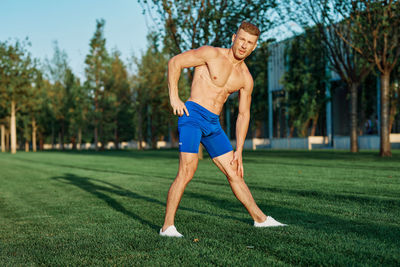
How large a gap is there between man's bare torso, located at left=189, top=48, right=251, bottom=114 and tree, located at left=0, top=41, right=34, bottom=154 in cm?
5036

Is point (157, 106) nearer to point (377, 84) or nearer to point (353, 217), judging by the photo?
point (377, 84)

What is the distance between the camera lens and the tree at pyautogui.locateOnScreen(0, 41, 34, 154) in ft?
168

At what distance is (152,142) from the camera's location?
59.7 meters

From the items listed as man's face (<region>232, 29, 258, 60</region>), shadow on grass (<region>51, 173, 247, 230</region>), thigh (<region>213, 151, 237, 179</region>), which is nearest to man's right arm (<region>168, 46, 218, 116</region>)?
man's face (<region>232, 29, 258, 60</region>)

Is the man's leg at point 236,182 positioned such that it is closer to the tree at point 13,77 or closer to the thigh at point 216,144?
the thigh at point 216,144

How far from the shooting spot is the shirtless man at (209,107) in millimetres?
4777

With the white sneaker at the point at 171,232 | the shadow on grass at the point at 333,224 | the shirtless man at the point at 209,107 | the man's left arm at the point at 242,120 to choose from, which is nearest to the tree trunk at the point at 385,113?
the shadow on grass at the point at 333,224

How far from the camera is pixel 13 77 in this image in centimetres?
5156

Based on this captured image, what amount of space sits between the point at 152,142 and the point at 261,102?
646 inches

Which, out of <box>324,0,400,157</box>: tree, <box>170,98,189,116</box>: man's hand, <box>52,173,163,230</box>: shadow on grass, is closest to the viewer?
<box>170,98,189,116</box>: man's hand

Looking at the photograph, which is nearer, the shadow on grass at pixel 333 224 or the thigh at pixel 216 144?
the shadow on grass at pixel 333 224

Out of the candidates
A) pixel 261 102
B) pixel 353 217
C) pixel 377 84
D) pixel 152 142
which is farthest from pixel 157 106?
pixel 353 217

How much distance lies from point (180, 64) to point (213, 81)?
404 millimetres

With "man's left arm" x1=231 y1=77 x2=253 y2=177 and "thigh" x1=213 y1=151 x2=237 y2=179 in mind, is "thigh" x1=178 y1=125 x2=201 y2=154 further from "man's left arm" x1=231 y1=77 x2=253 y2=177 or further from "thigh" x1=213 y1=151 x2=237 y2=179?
"man's left arm" x1=231 y1=77 x2=253 y2=177
